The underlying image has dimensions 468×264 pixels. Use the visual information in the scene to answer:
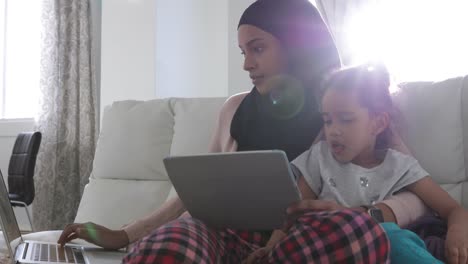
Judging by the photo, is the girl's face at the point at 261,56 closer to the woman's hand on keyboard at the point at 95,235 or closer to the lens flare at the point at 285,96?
the lens flare at the point at 285,96

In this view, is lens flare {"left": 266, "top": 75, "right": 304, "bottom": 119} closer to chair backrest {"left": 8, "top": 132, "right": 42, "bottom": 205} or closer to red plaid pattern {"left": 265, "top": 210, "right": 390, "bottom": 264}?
red plaid pattern {"left": 265, "top": 210, "right": 390, "bottom": 264}

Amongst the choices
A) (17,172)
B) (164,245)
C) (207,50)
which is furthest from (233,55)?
(164,245)

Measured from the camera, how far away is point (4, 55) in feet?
14.7

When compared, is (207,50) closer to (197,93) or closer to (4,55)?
(197,93)

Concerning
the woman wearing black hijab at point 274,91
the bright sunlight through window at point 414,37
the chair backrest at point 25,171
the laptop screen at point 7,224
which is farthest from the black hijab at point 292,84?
the chair backrest at point 25,171

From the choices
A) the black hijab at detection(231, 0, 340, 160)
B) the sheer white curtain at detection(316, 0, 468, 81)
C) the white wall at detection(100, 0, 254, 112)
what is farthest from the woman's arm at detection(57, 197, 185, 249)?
the white wall at detection(100, 0, 254, 112)

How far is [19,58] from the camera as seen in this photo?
448cm

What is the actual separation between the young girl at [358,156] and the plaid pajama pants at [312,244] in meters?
0.33

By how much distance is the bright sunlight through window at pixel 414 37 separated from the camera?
109 inches

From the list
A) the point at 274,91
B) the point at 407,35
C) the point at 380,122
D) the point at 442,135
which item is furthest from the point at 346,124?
the point at 407,35

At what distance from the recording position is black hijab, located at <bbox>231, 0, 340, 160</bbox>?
1343 millimetres

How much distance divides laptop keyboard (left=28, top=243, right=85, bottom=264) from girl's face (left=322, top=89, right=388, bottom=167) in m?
0.61

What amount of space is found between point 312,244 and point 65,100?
11.4 feet

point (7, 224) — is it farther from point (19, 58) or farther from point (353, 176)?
point (19, 58)
